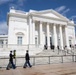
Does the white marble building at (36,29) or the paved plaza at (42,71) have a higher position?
the white marble building at (36,29)

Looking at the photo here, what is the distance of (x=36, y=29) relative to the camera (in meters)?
34.9

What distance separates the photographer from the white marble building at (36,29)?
103 ft

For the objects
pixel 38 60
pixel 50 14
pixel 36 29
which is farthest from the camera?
pixel 50 14

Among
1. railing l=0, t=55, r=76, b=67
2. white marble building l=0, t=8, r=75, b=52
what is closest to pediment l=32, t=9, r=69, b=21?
white marble building l=0, t=8, r=75, b=52

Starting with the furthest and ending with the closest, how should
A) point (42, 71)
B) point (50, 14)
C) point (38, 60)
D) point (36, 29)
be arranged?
point (50, 14)
point (36, 29)
point (38, 60)
point (42, 71)

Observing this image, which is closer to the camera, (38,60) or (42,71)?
(42,71)

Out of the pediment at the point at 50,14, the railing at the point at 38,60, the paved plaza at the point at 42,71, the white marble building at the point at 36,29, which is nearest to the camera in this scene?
the paved plaza at the point at 42,71

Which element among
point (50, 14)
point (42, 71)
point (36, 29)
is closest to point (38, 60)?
point (42, 71)

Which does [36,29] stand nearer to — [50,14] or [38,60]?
[50,14]

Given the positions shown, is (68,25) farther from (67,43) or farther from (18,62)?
(18,62)

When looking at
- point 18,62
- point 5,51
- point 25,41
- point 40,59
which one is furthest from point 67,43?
point 18,62

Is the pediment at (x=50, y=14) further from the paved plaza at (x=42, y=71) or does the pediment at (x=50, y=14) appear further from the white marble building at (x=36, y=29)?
the paved plaza at (x=42, y=71)

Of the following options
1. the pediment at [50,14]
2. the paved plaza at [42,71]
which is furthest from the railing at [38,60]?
the pediment at [50,14]

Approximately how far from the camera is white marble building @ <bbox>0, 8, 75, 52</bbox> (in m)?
31.5
